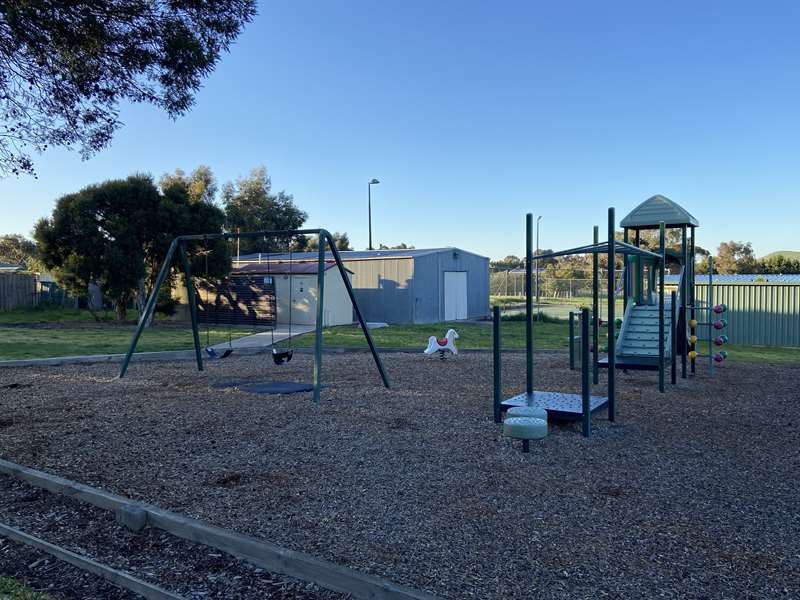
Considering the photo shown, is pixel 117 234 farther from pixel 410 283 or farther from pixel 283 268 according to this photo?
pixel 410 283

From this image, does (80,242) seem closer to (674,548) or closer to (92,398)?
(92,398)

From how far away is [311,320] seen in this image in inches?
952

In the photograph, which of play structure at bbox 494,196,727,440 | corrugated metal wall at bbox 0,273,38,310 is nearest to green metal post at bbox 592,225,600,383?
play structure at bbox 494,196,727,440

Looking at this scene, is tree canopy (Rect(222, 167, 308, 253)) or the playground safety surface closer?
the playground safety surface

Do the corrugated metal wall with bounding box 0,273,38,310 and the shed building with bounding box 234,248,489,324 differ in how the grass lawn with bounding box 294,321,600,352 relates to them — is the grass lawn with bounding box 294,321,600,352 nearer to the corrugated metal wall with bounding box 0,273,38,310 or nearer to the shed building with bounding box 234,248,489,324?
the shed building with bounding box 234,248,489,324

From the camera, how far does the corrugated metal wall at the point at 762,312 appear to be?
752 inches

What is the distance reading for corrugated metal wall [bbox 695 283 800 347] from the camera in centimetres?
1909

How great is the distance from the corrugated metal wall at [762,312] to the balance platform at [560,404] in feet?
47.0

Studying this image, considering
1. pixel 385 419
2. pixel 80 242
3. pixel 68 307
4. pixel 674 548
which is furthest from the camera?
pixel 68 307

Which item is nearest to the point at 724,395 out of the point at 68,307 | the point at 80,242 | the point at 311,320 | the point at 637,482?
the point at 637,482

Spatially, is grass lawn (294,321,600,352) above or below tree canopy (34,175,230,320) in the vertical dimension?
below

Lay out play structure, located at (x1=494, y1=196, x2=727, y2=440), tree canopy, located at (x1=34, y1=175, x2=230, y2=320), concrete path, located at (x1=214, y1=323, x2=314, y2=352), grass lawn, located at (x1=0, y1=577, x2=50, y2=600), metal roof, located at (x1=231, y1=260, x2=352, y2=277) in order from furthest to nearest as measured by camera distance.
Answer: metal roof, located at (x1=231, y1=260, x2=352, y2=277) → tree canopy, located at (x1=34, y1=175, x2=230, y2=320) → concrete path, located at (x1=214, y1=323, x2=314, y2=352) → play structure, located at (x1=494, y1=196, x2=727, y2=440) → grass lawn, located at (x1=0, y1=577, x2=50, y2=600)

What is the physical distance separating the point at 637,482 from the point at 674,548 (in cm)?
137

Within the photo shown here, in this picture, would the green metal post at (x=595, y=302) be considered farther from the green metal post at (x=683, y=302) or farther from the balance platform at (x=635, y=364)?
the green metal post at (x=683, y=302)
